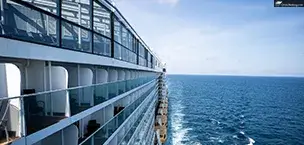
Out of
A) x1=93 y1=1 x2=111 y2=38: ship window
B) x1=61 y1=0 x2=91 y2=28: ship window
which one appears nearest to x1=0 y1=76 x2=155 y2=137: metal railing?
x1=61 y1=0 x2=91 y2=28: ship window

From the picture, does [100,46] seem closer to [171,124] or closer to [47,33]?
[47,33]

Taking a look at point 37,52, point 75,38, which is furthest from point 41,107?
point 75,38

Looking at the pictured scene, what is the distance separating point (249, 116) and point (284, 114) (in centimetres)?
960

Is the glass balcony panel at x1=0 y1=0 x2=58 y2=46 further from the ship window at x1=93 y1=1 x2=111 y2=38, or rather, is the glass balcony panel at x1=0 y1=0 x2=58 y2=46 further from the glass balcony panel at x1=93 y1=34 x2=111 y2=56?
the ship window at x1=93 y1=1 x2=111 y2=38

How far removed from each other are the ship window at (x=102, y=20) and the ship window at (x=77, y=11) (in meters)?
0.87

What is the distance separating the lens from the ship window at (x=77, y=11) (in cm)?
670

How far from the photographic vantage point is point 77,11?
737cm

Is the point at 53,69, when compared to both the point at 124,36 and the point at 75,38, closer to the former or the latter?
the point at 75,38

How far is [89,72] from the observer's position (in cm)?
843

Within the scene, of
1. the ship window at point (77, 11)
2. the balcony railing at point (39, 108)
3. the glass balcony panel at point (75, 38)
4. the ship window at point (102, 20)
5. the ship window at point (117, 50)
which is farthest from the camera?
the ship window at point (117, 50)

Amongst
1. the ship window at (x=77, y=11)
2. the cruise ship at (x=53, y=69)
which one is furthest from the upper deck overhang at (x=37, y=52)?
the ship window at (x=77, y=11)

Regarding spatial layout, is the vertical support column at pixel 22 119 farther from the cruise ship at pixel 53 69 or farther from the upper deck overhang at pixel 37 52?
the upper deck overhang at pixel 37 52

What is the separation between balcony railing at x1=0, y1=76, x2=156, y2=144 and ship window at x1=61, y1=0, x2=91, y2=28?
2.11 metres

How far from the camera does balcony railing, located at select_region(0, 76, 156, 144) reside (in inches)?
154
